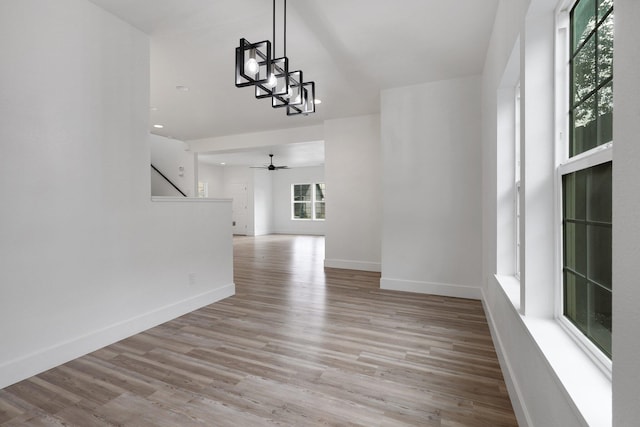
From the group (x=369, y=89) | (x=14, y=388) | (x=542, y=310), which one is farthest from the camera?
(x=369, y=89)

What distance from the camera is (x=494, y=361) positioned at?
7.41 feet

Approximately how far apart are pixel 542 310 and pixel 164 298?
305 cm

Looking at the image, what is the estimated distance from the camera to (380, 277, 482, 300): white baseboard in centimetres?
384

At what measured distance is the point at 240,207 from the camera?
12.2m

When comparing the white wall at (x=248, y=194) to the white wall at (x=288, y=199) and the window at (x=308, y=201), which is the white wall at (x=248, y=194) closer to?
the white wall at (x=288, y=199)

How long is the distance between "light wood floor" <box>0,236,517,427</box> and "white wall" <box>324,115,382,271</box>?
2.15m

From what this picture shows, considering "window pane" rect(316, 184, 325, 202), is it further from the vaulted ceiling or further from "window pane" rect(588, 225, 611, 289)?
"window pane" rect(588, 225, 611, 289)

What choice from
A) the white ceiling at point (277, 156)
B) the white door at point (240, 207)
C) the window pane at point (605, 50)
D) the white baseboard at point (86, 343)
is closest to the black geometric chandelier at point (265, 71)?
the window pane at point (605, 50)

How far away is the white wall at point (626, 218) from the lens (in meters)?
0.63

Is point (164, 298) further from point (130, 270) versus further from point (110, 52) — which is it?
point (110, 52)

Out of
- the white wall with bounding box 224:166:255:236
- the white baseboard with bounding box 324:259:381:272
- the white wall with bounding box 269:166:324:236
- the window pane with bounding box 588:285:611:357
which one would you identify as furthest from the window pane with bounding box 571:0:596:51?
the white wall with bounding box 224:166:255:236

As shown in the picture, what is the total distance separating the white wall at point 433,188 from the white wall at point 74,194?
2.73 m

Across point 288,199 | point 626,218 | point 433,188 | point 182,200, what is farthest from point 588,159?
point 288,199

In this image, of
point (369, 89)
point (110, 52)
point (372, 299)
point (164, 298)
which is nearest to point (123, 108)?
point (110, 52)
